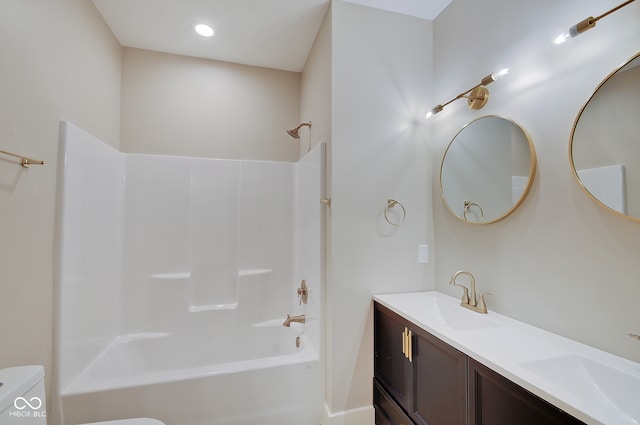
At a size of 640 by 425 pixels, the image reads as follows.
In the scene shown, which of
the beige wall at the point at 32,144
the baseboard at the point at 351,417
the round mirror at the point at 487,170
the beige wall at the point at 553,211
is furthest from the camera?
the baseboard at the point at 351,417

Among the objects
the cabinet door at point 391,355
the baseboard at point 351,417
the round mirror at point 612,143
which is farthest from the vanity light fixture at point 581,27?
the baseboard at point 351,417

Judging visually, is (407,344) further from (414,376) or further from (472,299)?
(472,299)

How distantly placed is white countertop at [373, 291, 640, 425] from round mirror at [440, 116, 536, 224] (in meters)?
0.59

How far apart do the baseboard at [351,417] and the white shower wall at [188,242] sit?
48 cm

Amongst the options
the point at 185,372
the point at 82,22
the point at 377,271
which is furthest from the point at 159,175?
the point at 377,271

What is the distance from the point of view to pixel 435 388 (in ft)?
4.08

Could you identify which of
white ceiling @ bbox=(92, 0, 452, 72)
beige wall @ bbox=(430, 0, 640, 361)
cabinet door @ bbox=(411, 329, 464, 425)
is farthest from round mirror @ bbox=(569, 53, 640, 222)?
white ceiling @ bbox=(92, 0, 452, 72)

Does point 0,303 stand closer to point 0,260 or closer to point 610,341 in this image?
point 0,260

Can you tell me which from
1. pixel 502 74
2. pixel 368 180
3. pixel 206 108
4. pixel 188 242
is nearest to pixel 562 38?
pixel 502 74

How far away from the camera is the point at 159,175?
236cm

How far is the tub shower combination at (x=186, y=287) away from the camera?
1.54 m

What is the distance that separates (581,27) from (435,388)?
1.59 metres

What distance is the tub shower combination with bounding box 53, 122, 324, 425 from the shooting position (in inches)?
60.7

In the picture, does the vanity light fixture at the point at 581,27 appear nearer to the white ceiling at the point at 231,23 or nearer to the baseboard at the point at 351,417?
the white ceiling at the point at 231,23
